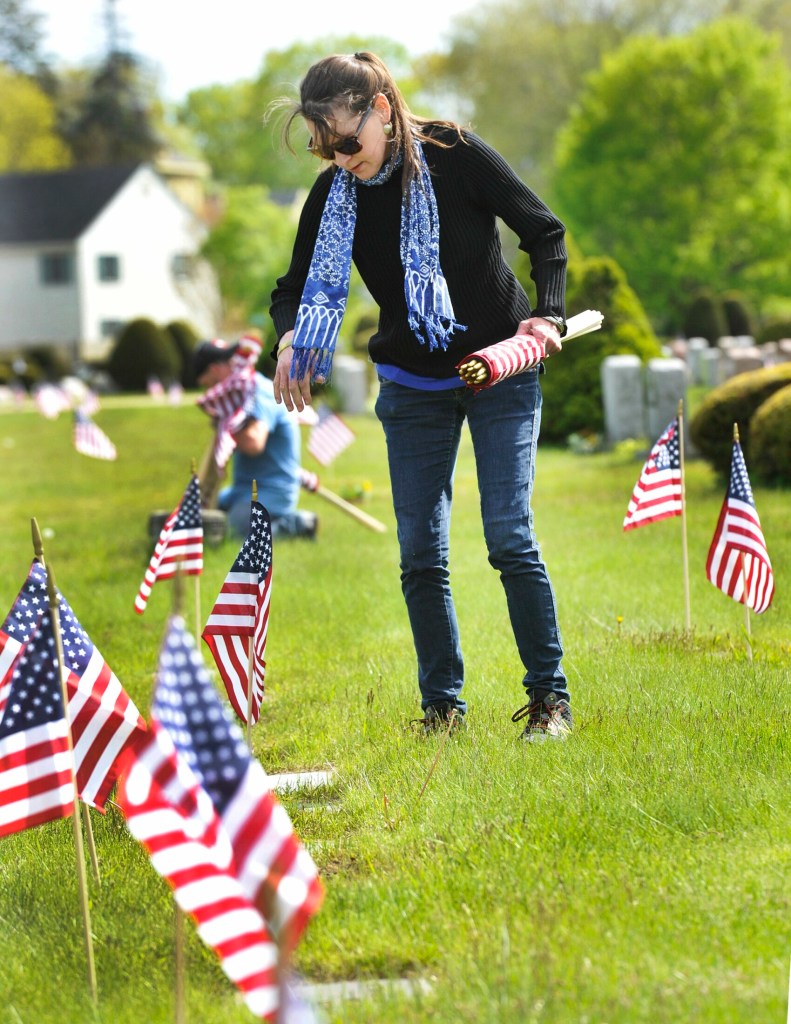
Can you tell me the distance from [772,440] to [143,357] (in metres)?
36.1

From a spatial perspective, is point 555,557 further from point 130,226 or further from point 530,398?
point 130,226

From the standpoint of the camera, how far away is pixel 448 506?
486cm

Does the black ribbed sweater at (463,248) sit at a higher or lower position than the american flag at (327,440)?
higher

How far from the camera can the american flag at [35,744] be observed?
10.3 ft

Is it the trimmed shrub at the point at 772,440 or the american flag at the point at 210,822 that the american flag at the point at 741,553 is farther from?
the trimmed shrub at the point at 772,440

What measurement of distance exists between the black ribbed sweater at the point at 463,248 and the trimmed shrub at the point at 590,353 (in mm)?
12264

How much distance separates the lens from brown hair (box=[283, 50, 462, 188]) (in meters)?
4.26

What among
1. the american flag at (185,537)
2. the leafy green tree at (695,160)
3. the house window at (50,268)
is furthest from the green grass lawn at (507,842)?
the house window at (50,268)

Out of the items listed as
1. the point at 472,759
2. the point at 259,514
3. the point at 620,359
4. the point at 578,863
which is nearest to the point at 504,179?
the point at 259,514

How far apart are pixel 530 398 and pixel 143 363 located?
41.7 m

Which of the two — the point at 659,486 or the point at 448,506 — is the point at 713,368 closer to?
the point at 659,486

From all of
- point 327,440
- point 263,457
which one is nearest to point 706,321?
point 327,440

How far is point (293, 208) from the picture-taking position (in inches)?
2692

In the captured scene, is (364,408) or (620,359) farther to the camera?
(364,408)
